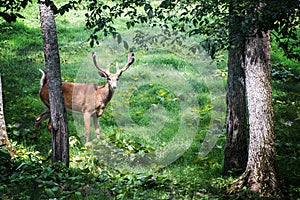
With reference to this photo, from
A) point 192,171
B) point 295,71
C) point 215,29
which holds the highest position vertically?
point 215,29

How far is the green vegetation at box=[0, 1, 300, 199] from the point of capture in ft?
20.2

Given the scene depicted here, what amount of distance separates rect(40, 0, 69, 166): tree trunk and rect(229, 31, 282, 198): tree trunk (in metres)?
2.59

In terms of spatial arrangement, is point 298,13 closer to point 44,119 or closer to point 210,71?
point 44,119

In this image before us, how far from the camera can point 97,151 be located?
26.2ft

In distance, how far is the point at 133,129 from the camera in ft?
30.3

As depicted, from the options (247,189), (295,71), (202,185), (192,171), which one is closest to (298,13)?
(247,189)

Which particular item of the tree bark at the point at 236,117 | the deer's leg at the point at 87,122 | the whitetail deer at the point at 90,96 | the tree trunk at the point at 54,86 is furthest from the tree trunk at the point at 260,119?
the whitetail deer at the point at 90,96

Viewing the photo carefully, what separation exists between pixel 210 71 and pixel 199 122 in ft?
11.1

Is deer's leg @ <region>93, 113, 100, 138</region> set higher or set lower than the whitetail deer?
lower

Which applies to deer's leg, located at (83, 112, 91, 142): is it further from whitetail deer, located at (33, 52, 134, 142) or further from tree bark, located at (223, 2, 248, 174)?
tree bark, located at (223, 2, 248, 174)

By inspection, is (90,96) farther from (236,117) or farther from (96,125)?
(236,117)

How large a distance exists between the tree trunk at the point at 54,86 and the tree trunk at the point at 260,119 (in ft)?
8.51

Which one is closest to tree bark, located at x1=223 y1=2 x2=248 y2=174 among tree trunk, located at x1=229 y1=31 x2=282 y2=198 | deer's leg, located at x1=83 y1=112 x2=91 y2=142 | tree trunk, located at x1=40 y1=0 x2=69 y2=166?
tree trunk, located at x1=229 y1=31 x2=282 y2=198

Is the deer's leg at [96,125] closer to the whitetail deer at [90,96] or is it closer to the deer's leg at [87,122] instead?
the whitetail deer at [90,96]
